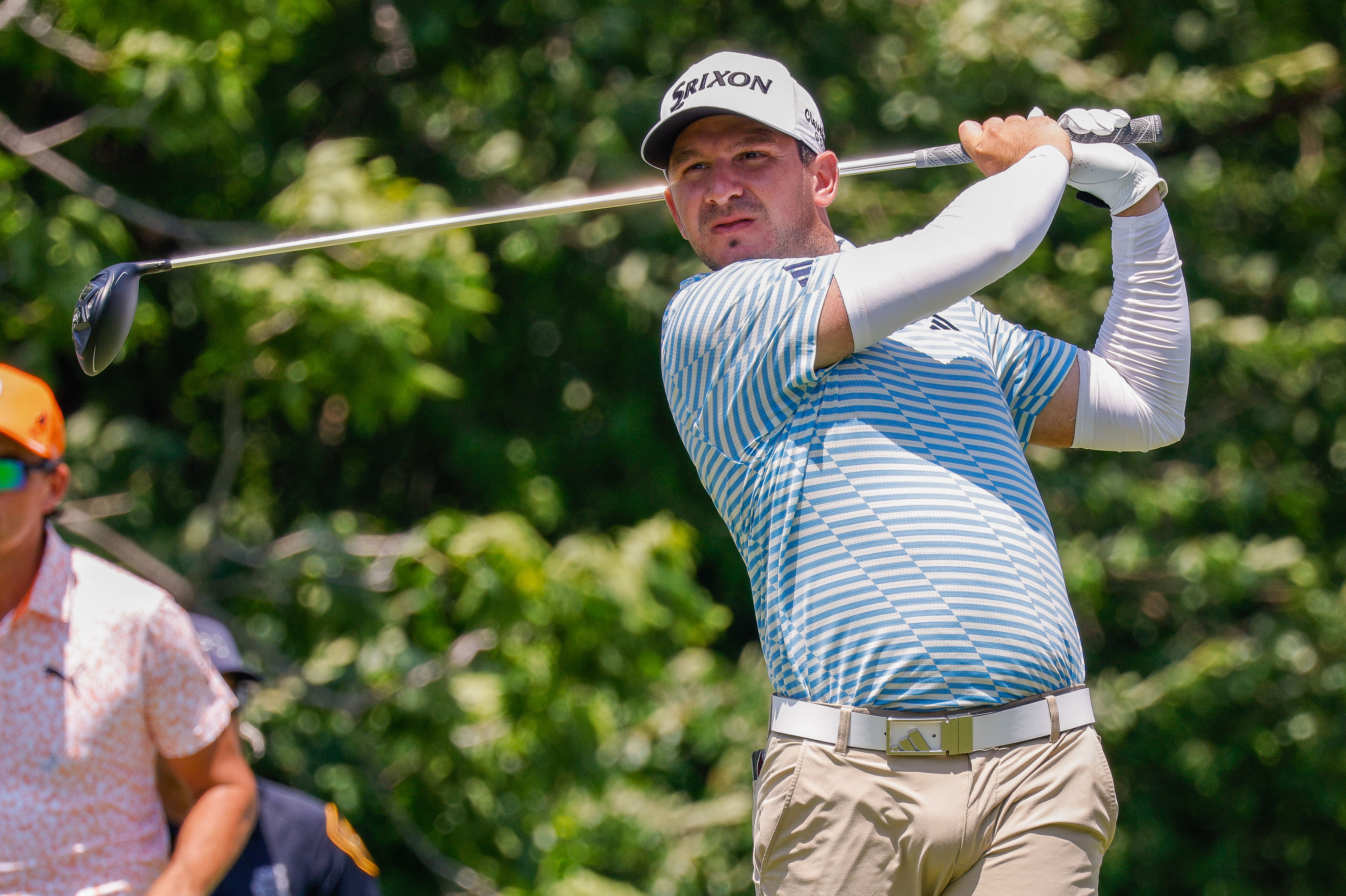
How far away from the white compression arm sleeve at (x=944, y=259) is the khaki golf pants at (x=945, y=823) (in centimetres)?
56

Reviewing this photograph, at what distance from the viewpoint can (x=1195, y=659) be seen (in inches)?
321

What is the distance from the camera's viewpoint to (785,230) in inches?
90.5

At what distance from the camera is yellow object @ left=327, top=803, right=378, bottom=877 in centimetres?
346

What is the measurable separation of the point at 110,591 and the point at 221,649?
0.90 meters

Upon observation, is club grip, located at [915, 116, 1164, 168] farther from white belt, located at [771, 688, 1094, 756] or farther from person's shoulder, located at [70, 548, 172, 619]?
person's shoulder, located at [70, 548, 172, 619]

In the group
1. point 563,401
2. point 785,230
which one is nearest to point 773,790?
point 785,230

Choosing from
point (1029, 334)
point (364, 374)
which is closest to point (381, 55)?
point (364, 374)

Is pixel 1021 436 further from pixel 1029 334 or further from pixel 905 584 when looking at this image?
pixel 905 584

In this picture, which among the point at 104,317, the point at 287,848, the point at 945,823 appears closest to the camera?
the point at 945,823

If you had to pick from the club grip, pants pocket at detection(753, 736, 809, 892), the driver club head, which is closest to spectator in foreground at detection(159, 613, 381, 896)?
the driver club head

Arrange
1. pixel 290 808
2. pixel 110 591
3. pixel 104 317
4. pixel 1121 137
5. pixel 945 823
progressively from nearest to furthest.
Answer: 1. pixel 945 823
2. pixel 1121 137
3. pixel 110 591
4. pixel 104 317
5. pixel 290 808

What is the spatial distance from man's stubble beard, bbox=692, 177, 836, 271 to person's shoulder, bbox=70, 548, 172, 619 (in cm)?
116

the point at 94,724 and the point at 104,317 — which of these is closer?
the point at 94,724

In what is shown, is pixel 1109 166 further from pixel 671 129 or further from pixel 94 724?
pixel 94 724
